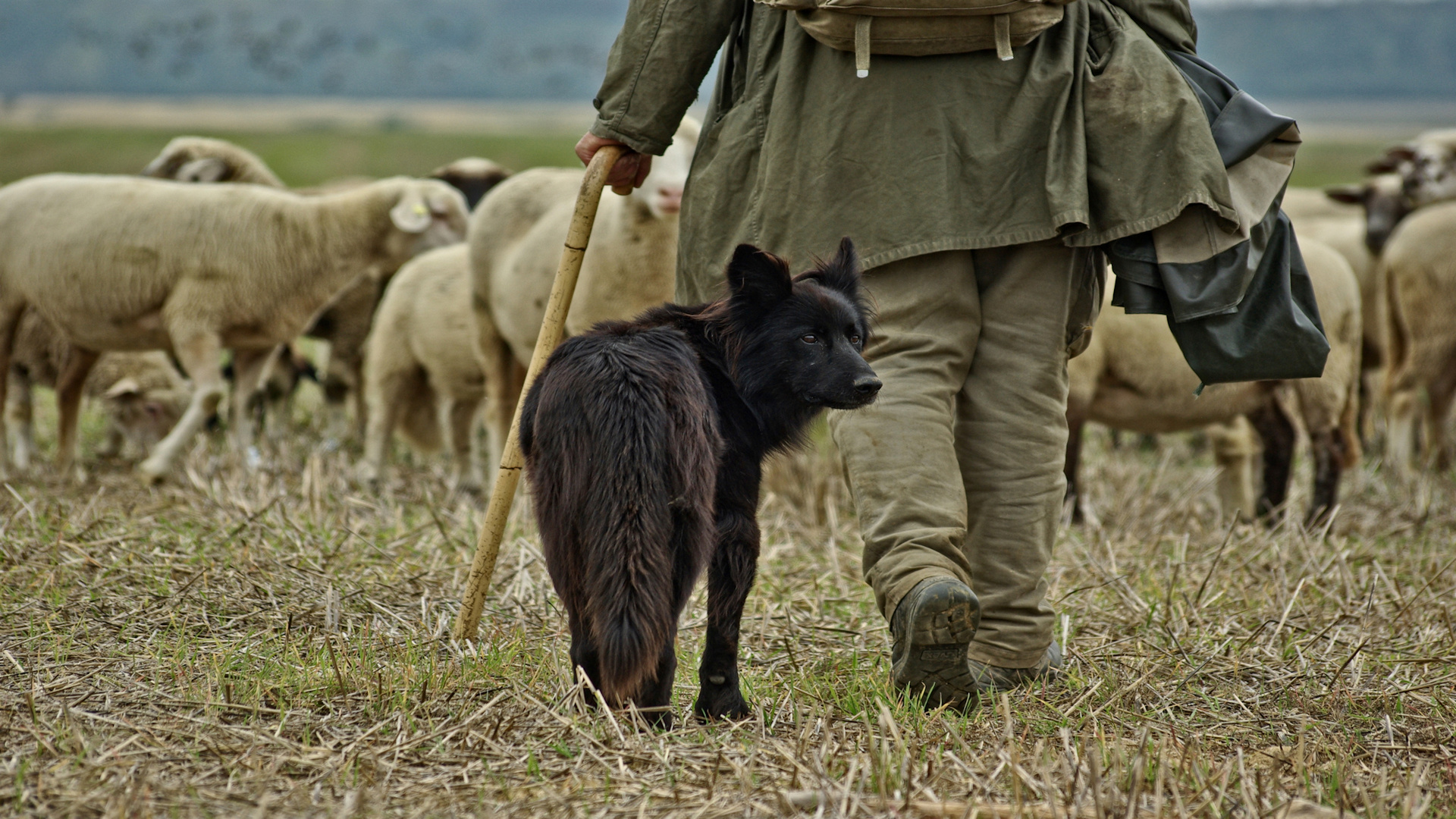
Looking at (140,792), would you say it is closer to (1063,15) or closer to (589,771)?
(589,771)

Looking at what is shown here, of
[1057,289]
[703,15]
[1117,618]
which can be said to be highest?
[703,15]

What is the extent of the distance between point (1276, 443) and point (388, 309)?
16.7ft

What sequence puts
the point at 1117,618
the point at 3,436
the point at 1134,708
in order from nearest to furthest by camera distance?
the point at 1134,708
the point at 1117,618
the point at 3,436

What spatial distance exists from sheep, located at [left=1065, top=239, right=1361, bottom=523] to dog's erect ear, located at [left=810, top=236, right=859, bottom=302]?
355cm

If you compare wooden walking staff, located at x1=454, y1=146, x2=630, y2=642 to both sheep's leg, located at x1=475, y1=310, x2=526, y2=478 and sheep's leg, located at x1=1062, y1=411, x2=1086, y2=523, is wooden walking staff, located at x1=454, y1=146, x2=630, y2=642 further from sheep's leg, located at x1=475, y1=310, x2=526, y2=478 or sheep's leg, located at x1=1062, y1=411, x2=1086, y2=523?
sheep's leg, located at x1=475, y1=310, x2=526, y2=478

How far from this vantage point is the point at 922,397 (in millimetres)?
2908

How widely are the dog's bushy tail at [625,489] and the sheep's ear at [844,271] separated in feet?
1.27

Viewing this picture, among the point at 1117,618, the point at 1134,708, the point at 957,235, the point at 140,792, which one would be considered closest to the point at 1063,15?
the point at 957,235

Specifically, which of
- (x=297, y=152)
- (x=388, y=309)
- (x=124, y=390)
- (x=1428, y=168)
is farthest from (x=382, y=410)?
(x=297, y=152)

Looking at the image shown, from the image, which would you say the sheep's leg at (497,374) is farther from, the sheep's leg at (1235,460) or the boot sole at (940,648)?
the boot sole at (940,648)

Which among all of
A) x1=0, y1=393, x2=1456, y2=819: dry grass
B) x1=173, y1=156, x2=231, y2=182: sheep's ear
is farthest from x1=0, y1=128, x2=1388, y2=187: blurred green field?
x1=0, y1=393, x2=1456, y2=819: dry grass

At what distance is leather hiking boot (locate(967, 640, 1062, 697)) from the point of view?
3.01 metres

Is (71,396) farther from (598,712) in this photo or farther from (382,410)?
(598,712)

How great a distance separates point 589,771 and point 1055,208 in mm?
1531
